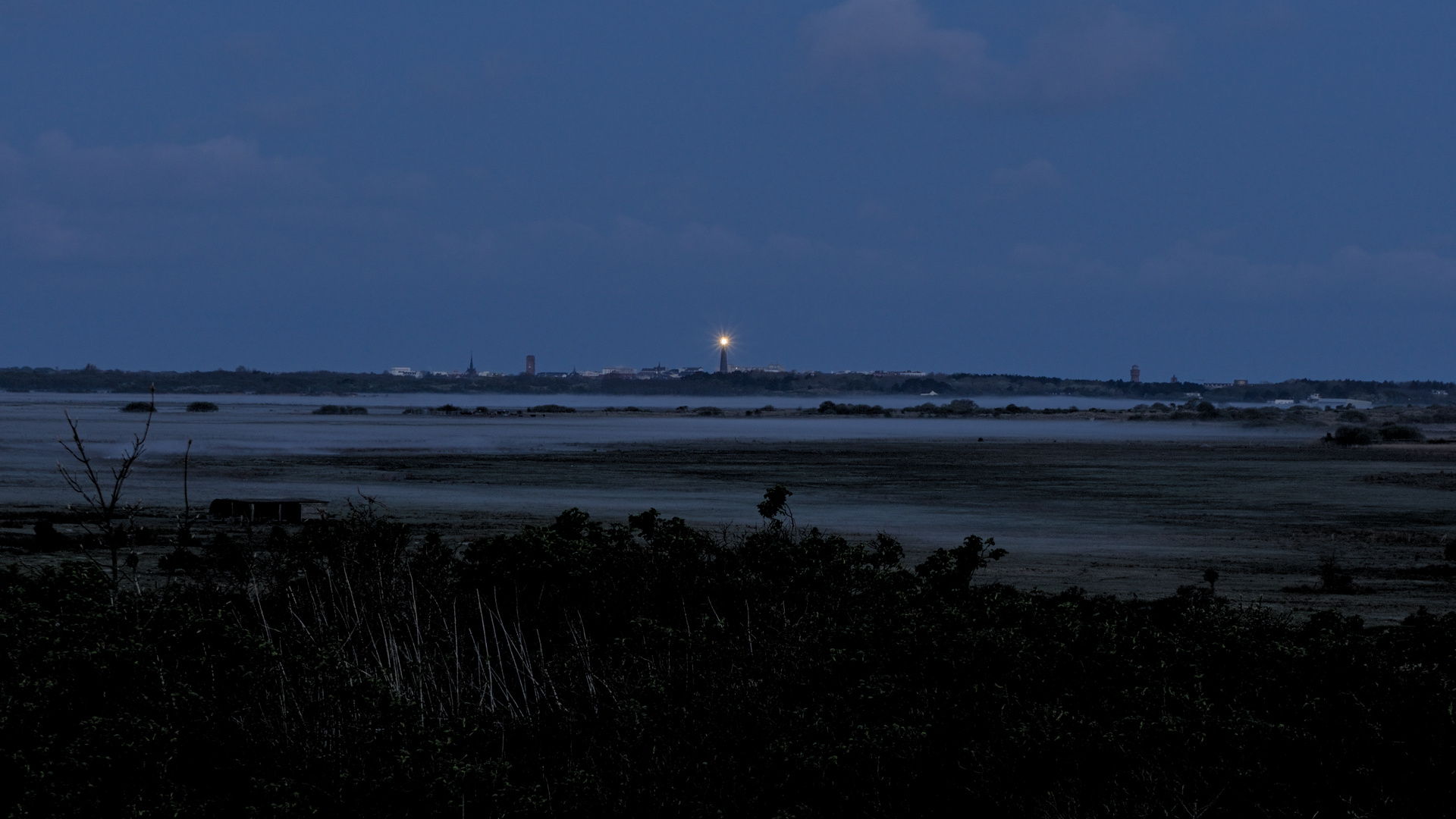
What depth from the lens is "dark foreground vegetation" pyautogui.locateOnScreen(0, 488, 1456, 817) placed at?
6355mm

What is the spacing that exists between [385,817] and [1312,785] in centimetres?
500

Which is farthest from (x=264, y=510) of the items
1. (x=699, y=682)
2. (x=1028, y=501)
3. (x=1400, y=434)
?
(x=1400, y=434)

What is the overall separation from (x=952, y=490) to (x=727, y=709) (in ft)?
83.0

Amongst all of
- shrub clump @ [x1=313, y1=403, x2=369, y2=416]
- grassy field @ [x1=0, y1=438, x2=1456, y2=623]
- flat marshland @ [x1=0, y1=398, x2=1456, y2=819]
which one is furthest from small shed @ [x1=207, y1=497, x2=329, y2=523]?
shrub clump @ [x1=313, y1=403, x2=369, y2=416]

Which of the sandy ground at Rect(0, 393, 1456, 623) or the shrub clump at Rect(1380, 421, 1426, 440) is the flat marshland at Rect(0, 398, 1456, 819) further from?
the shrub clump at Rect(1380, 421, 1426, 440)

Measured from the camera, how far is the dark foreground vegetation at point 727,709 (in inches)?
250

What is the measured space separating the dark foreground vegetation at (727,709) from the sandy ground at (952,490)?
454 cm

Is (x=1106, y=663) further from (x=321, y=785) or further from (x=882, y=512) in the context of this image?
(x=882, y=512)

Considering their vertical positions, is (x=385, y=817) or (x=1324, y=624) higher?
(x=1324, y=624)

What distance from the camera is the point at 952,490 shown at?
32094 millimetres

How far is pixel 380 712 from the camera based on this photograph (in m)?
7.07

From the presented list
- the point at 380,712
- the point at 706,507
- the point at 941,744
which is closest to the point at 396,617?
the point at 380,712

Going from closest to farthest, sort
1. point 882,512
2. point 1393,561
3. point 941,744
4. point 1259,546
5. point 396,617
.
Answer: point 941,744
point 396,617
point 1393,561
point 1259,546
point 882,512

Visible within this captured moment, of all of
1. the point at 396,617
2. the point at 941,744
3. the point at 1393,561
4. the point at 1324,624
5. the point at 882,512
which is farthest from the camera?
the point at 882,512
